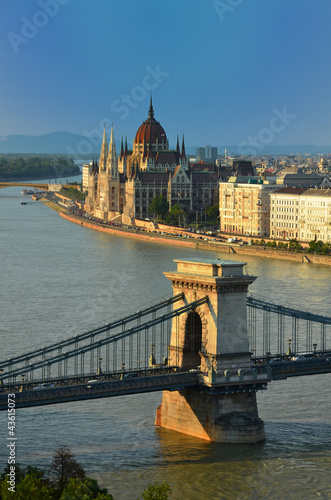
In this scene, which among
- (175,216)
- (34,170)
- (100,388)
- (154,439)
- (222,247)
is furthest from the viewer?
(34,170)

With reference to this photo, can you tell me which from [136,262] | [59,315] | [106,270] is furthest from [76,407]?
[136,262]

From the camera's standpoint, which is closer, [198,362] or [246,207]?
[198,362]

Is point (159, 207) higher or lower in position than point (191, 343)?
lower

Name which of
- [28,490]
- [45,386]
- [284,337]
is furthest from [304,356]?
[28,490]

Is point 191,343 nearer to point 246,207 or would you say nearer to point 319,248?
point 319,248

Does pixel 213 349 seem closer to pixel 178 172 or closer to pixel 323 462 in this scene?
pixel 323 462

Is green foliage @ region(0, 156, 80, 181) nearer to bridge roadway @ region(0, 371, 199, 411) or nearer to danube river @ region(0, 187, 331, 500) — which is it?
danube river @ region(0, 187, 331, 500)
